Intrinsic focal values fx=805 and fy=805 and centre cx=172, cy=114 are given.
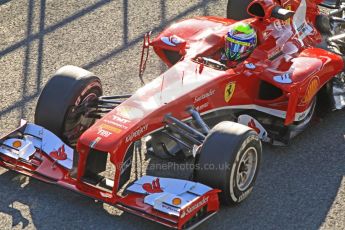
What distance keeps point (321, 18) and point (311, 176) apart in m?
2.34

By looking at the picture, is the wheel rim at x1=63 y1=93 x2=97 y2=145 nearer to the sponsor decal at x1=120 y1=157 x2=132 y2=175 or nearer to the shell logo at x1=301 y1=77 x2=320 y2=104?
the sponsor decal at x1=120 y1=157 x2=132 y2=175

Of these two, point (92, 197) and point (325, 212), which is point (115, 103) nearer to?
point (92, 197)

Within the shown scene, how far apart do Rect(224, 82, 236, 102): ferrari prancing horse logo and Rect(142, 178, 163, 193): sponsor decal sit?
1.31m

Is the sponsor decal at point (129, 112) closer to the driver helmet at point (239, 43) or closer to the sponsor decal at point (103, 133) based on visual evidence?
the sponsor decal at point (103, 133)

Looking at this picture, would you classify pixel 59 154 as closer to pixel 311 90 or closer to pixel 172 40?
pixel 172 40

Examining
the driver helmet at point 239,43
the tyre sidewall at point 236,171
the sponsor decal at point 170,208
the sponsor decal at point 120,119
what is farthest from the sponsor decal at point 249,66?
the sponsor decal at point 170,208

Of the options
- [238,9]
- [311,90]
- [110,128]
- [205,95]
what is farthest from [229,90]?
[238,9]

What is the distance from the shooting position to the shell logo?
7.50m

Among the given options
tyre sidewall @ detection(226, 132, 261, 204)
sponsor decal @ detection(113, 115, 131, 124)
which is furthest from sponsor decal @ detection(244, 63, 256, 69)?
sponsor decal @ detection(113, 115, 131, 124)

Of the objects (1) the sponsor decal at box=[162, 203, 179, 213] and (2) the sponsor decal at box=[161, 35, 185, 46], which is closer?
(1) the sponsor decal at box=[162, 203, 179, 213]

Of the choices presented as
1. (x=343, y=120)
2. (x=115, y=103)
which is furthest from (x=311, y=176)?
(x=115, y=103)

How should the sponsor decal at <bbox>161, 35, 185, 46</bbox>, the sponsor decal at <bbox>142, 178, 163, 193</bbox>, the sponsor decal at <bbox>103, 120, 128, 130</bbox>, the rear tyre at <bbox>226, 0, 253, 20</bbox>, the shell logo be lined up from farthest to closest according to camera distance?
the rear tyre at <bbox>226, 0, 253, 20</bbox>
the sponsor decal at <bbox>161, 35, 185, 46</bbox>
the shell logo
the sponsor decal at <bbox>103, 120, 128, 130</bbox>
the sponsor decal at <bbox>142, 178, 163, 193</bbox>

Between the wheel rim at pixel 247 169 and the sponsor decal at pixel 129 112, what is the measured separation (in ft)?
3.03

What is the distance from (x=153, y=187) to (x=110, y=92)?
236cm
